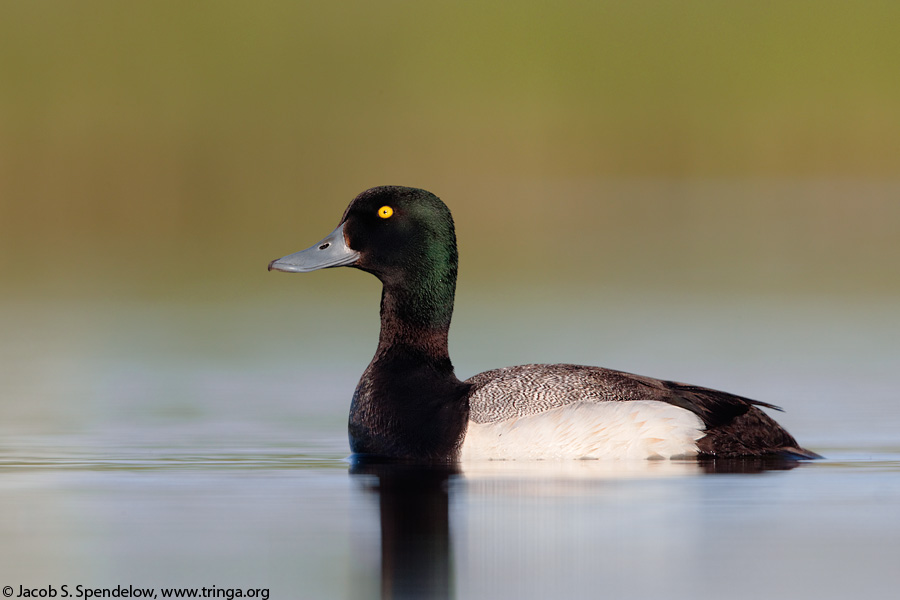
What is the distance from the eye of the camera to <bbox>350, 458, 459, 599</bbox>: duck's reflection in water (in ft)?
21.9

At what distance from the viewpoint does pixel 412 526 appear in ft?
25.6

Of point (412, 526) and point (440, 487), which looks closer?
point (412, 526)

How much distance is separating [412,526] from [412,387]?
2.77 metres

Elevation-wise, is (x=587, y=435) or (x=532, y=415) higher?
(x=532, y=415)

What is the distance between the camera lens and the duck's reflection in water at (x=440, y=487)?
6875 millimetres

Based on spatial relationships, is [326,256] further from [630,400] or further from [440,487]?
[440,487]

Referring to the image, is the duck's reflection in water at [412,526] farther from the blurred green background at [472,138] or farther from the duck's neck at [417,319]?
the blurred green background at [472,138]

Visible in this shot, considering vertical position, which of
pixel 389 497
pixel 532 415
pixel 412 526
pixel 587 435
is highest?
pixel 532 415

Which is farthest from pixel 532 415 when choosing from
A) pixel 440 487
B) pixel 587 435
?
pixel 440 487

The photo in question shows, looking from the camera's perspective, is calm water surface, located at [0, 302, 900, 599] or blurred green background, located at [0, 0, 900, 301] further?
blurred green background, located at [0, 0, 900, 301]

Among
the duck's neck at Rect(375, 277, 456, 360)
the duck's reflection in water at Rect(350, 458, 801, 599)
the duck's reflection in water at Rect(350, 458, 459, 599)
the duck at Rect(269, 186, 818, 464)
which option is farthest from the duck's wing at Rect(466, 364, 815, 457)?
the duck's reflection in water at Rect(350, 458, 459, 599)

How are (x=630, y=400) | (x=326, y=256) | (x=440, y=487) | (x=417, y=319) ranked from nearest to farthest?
(x=440, y=487), (x=630, y=400), (x=417, y=319), (x=326, y=256)

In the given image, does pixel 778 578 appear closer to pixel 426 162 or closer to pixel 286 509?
pixel 286 509

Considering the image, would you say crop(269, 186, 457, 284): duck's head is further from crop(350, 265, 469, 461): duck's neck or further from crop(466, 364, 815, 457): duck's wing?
crop(466, 364, 815, 457): duck's wing
